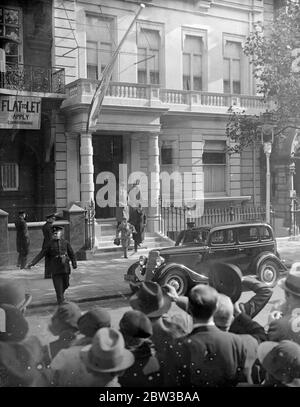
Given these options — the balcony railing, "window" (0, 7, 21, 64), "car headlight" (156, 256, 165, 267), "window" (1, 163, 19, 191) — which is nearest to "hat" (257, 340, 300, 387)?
"car headlight" (156, 256, 165, 267)

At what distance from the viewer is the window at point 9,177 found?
4.14 m

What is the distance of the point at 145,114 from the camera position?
4.91 m

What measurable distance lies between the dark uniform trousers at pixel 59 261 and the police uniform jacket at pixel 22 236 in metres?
0.19

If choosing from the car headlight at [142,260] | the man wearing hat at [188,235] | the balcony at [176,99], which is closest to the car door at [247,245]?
the man wearing hat at [188,235]

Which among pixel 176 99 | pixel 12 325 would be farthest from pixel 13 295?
pixel 176 99

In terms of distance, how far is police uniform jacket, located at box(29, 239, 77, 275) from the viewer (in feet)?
14.7

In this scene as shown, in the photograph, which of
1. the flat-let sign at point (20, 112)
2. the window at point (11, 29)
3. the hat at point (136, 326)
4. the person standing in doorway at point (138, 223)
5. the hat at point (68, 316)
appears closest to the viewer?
the hat at point (136, 326)

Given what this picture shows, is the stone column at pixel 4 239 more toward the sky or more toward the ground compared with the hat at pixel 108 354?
more toward the sky

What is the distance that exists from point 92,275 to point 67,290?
34cm

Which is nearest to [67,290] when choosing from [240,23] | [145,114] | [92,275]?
[92,275]

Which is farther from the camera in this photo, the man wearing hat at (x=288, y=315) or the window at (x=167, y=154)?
the window at (x=167, y=154)

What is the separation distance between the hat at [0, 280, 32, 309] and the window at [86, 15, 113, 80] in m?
2.24

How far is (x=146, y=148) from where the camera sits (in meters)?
4.58

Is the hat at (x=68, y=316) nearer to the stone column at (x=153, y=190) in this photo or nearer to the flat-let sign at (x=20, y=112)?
the stone column at (x=153, y=190)
